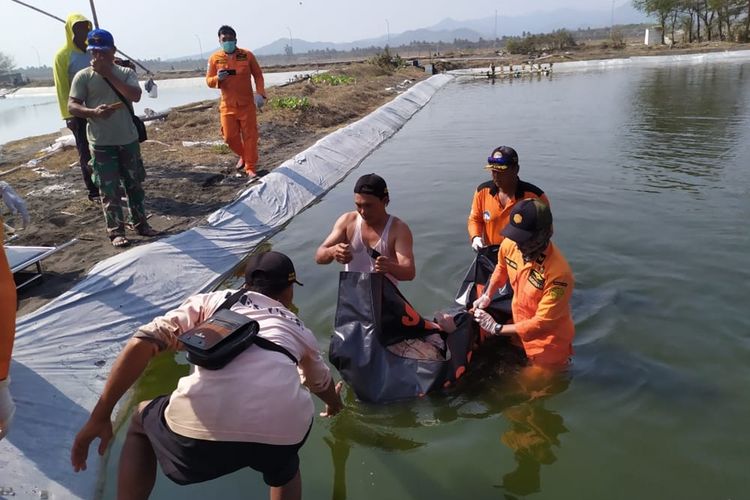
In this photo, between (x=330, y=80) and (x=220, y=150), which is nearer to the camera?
(x=220, y=150)

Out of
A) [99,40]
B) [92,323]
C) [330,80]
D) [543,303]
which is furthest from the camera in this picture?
[330,80]

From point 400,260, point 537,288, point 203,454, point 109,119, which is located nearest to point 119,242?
point 109,119

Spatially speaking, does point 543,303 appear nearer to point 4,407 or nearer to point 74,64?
point 4,407

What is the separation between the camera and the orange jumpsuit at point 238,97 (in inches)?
316

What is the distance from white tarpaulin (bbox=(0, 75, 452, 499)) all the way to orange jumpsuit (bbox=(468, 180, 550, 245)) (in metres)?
2.85

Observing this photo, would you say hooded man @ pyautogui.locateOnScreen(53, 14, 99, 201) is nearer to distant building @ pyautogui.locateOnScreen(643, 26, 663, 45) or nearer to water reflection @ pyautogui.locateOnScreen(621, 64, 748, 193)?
water reflection @ pyautogui.locateOnScreen(621, 64, 748, 193)

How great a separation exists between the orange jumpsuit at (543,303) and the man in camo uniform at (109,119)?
4137 millimetres

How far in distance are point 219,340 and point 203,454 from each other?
0.50 metres

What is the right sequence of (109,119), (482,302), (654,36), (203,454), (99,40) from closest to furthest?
1. (203,454)
2. (482,302)
3. (99,40)
4. (109,119)
5. (654,36)

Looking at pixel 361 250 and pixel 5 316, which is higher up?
pixel 5 316

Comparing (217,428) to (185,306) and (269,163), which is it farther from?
(269,163)

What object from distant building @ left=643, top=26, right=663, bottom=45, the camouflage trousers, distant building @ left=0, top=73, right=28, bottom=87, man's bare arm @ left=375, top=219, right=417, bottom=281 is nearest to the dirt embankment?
the camouflage trousers

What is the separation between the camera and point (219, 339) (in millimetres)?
1876

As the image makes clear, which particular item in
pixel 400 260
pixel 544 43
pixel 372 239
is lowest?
pixel 400 260
